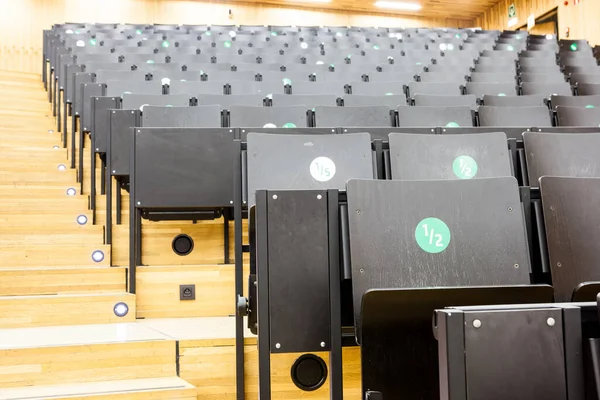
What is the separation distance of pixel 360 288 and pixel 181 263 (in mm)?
482

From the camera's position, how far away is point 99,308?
81 centimetres

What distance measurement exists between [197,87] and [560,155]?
0.93 m

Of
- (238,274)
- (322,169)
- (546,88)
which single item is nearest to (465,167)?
(322,169)

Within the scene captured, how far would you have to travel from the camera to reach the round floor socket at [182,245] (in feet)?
3.00

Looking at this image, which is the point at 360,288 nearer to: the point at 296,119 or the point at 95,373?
the point at 95,373

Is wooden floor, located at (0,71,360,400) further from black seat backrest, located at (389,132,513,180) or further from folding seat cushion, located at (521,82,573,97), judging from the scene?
folding seat cushion, located at (521,82,573,97)

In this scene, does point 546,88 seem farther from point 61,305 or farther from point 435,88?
point 61,305

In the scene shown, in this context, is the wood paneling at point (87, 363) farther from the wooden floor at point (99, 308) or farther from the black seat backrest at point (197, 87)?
the black seat backrest at point (197, 87)

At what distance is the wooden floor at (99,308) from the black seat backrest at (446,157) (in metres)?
0.22

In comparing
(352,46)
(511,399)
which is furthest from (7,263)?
(352,46)

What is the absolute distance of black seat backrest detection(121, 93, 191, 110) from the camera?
4.00ft

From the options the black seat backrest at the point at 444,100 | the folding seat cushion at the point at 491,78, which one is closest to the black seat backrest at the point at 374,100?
the black seat backrest at the point at 444,100

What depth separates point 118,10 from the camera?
357cm

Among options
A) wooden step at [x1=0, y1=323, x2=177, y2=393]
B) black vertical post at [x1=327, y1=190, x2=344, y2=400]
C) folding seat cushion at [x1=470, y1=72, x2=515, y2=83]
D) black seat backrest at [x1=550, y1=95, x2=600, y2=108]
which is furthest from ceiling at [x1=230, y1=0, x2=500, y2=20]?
black vertical post at [x1=327, y1=190, x2=344, y2=400]
